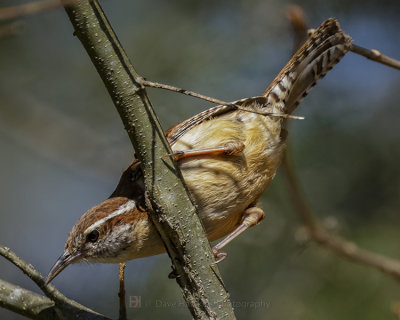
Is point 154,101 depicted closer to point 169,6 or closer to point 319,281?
point 169,6

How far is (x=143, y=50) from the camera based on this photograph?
731 cm

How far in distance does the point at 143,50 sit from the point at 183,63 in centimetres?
67

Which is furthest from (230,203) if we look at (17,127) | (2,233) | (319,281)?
(2,233)

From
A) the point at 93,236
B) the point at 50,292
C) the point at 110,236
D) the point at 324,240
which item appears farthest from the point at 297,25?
the point at 50,292

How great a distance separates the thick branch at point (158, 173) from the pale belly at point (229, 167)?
708 mm

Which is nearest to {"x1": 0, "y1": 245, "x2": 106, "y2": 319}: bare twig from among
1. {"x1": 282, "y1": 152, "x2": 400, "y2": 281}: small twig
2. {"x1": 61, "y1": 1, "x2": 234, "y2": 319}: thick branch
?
{"x1": 61, "y1": 1, "x2": 234, "y2": 319}: thick branch

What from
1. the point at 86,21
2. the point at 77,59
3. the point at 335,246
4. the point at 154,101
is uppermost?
the point at 77,59

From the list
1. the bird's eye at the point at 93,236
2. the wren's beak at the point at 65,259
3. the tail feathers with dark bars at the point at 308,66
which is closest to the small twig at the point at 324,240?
the tail feathers with dark bars at the point at 308,66

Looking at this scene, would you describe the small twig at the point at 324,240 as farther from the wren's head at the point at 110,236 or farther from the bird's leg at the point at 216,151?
the wren's head at the point at 110,236

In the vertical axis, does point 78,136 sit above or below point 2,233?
above

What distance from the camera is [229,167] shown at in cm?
387

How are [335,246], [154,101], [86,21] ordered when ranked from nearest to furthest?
[86,21], [335,246], [154,101]

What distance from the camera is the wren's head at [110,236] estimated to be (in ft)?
12.3

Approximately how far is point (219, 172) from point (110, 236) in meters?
0.88
